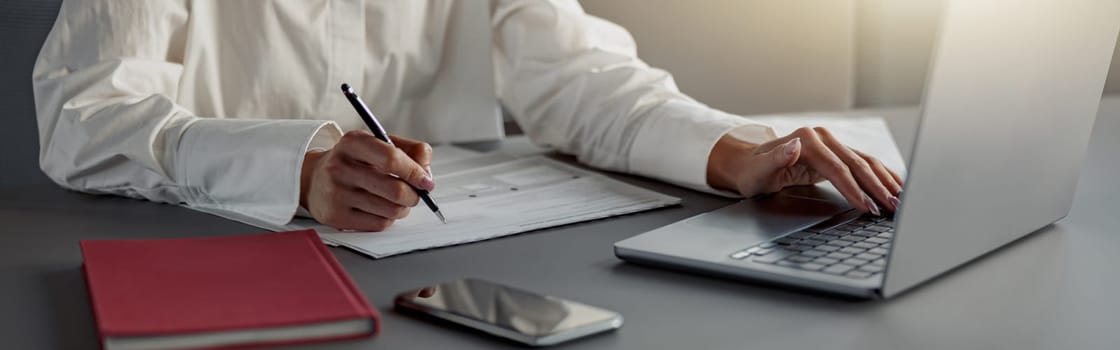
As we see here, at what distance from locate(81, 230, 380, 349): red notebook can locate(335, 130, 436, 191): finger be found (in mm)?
120

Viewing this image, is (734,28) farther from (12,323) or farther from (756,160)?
(12,323)

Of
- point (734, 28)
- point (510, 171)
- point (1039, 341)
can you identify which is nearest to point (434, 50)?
point (510, 171)

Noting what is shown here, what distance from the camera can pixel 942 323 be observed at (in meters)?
0.63

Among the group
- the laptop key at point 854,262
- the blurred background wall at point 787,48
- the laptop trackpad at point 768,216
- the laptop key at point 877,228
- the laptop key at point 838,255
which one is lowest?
the blurred background wall at point 787,48

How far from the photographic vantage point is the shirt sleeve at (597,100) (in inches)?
44.9

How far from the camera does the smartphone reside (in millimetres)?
590

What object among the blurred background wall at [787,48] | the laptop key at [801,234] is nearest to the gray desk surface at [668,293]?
the laptop key at [801,234]

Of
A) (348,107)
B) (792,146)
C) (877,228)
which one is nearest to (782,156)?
(792,146)

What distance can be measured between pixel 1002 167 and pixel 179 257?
54 centimetres

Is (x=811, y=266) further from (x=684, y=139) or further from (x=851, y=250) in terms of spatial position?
(x=684, y=139)

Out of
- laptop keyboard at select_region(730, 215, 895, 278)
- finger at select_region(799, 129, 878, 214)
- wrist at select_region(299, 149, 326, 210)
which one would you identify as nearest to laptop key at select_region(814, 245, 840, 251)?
laptop keyboard at select_region(730, 215, 895, 278)

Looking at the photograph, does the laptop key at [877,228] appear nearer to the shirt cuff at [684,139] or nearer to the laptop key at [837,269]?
the laptop key at [837,269]

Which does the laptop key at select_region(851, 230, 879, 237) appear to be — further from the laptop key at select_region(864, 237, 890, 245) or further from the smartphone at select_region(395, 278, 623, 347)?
the smartphone at select_region(395, 278, 623, 347)

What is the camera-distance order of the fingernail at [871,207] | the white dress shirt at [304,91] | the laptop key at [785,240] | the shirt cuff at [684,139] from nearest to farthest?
the laptop key at [785,240]
the fingernail at [871,207]
the white dress shirt at [304,91]
the shirt cuff at [684,139]
